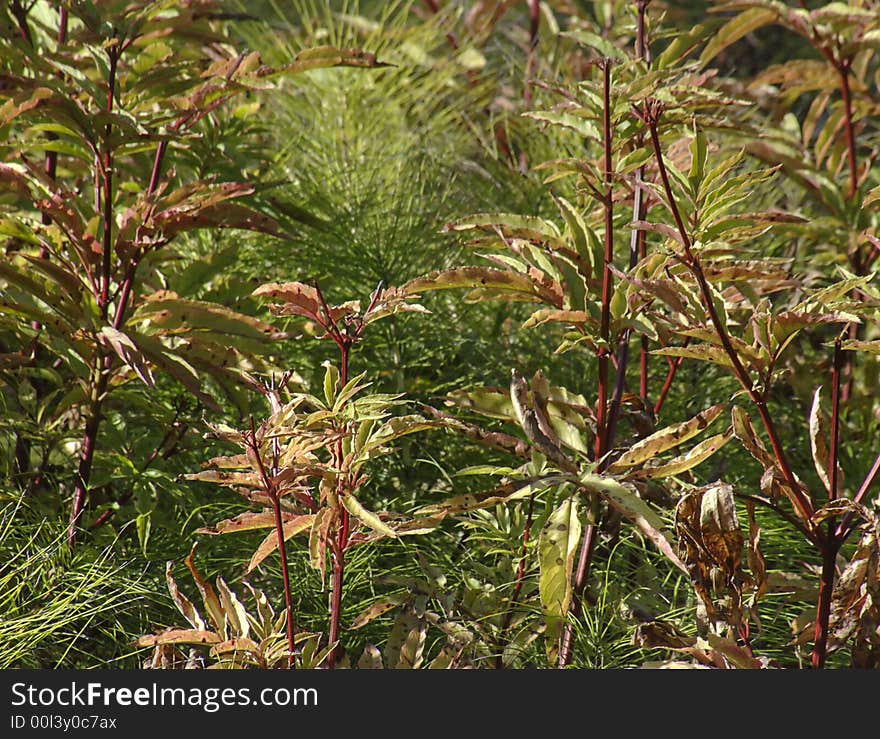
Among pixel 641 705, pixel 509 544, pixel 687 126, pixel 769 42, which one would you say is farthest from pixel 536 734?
pixel 769 42

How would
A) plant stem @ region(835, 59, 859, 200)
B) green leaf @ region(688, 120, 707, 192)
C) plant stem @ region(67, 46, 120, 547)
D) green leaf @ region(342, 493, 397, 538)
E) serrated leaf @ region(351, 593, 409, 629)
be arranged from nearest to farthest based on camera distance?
green leaf @ region(342, 493, 397, 538)
green leaf @ region(688, 120, 707, 192)
serrated leaf @ region(351, 593, 409, 629)
plant stem @ region(67, 46, 120, 547)
plant stem @ region(835, 59, 859, 200)

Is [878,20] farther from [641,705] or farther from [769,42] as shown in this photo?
[769,42]

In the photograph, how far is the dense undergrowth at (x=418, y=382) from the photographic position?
1.09 m

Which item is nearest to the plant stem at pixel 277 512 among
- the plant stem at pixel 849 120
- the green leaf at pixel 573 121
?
the green leaf at pixel 573 121

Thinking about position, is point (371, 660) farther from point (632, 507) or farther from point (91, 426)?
point (91, 426)

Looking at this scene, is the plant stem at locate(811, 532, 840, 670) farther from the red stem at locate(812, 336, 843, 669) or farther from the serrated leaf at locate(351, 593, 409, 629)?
the serrated leaf at locate(351, 593, 409, 629)

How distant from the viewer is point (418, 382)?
1.69 m

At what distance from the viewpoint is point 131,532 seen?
1.50m

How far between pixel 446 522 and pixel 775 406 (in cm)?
63

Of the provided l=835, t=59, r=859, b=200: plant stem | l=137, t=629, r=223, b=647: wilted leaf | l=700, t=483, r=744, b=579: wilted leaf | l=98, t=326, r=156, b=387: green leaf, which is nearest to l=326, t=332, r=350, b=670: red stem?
l=137, t=629, r=223, b=647: wilted leaf

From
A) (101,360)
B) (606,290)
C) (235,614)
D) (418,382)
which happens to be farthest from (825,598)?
(101,360)

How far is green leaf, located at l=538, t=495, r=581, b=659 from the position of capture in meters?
1.07

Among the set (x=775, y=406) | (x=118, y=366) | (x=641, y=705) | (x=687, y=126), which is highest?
(x=687, y=126)

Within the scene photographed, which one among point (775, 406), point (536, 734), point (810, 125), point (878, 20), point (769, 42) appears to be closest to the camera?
point (536, 734)
